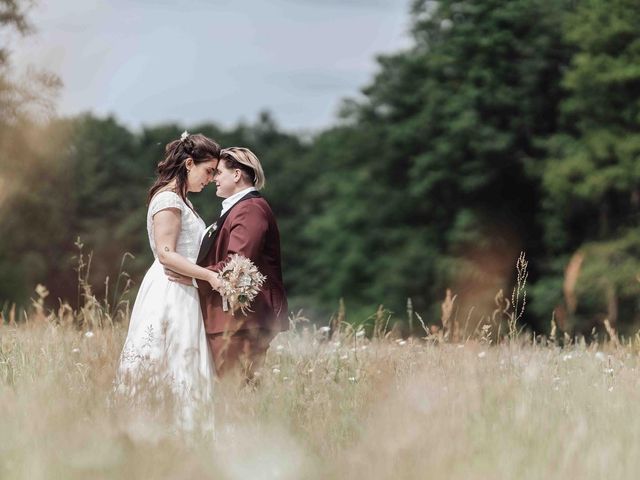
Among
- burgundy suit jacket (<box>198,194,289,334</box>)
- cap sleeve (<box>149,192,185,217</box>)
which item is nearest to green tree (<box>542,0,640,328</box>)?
burgundy suit jacket (<box>198,194,289,334</box>)

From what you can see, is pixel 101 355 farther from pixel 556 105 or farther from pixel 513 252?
pixel 556 105

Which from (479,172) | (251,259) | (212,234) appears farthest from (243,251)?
(479,172)

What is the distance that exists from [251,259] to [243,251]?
71mm

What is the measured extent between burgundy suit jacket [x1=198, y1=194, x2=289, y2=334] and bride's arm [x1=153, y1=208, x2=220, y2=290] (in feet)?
0.39

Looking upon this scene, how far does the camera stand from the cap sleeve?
631 centimetres

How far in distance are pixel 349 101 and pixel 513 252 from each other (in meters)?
9.34

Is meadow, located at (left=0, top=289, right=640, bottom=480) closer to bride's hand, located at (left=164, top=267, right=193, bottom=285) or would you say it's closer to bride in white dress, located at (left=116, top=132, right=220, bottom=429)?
bride in white dress, located at (left=116, top=132, right=220, bottom=429)

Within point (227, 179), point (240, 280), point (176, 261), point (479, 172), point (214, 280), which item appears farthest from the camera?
point (479, 172)

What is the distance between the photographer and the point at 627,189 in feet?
92.6

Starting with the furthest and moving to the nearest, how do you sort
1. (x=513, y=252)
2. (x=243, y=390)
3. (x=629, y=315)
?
1. (x=513, y=252)
2. (x=629, y=315)
3. (x=243, y=390)

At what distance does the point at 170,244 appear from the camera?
630cm

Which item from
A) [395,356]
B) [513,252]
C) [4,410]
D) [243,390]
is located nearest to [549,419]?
[243,390]

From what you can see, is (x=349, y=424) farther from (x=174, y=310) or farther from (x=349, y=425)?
(x=174, y=310)

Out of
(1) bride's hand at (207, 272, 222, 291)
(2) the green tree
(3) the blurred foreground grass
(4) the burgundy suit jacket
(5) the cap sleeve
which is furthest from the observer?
(2) the green tree
